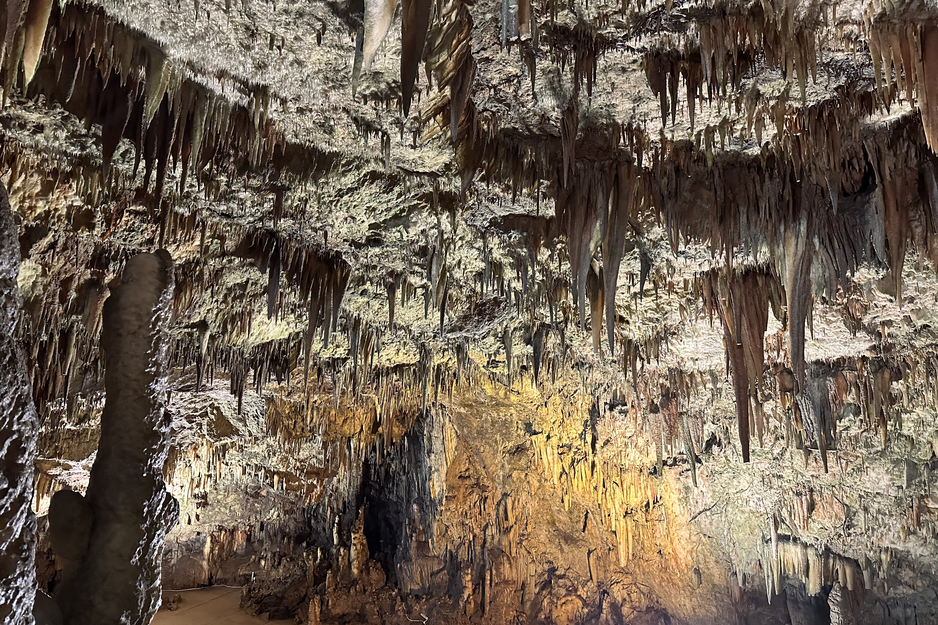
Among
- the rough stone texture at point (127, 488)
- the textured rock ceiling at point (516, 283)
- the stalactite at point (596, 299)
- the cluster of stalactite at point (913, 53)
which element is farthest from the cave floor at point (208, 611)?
the cluster of stalactite at point (913, 53)

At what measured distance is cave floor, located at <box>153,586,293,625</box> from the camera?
992cm

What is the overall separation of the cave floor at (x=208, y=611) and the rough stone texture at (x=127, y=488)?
32.0ft

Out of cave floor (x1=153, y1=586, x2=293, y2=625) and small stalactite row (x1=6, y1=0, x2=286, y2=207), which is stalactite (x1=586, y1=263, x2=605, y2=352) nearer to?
small stalactite row (x1=6, y1=0, x2=286, y2=207)

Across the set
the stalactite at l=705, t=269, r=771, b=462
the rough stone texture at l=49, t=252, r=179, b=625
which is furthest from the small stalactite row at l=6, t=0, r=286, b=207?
the stalactite at l=705, t=269, r=771, b=462

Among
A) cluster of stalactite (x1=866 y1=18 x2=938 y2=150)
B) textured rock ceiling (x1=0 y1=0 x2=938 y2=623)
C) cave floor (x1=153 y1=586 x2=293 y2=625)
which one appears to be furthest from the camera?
cave floor (x1=153 y1=586 x2=293 y2=625)

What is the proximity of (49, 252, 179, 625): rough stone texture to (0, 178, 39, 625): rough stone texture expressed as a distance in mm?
310

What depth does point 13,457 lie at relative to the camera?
4.25 ft

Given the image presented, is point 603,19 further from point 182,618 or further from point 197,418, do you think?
point 182,618

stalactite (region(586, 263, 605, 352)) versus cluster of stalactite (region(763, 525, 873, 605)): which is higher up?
stalactite (region(586, 263, 605, 352))

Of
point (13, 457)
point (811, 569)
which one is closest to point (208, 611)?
point (811, 569)

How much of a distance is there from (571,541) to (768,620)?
303cm

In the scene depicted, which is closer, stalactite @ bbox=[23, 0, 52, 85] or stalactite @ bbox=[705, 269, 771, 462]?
stalactite @ bbox=[23, 0, 52, 85]

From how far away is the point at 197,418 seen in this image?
8.23 metres

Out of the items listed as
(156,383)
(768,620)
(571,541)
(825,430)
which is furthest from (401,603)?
(156,383)
